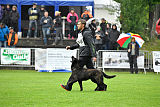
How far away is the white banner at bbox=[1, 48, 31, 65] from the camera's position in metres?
23.4

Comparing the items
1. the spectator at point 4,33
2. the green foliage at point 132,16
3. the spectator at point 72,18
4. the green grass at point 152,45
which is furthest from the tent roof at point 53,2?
the green grass at point 152,45

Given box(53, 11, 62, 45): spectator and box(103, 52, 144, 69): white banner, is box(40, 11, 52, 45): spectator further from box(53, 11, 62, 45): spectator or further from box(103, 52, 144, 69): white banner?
box(103, 52, 144, 69): white banner

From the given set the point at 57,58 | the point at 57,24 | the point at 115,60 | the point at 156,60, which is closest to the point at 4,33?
the point at 57,24

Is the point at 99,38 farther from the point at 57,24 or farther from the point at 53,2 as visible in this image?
the point at 53,2

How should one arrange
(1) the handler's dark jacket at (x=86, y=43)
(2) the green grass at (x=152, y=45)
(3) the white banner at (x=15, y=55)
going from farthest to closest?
(2) the green grass at (x=152, y=45)
(3) the white banner at (x=15, y=55)
(1) the handler's dark jacket at (x=86, y=43)

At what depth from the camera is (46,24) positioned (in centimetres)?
2567

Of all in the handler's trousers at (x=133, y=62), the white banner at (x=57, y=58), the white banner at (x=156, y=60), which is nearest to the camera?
the white banner at (x=57, y=58)

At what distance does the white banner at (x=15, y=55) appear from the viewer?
2341 cm

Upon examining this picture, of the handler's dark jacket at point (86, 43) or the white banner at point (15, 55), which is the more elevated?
the handler's dark jacket at point (86, 43)

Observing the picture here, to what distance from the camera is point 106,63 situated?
925 inches

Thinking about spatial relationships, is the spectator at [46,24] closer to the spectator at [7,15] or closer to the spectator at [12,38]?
the spectator at [12,38]

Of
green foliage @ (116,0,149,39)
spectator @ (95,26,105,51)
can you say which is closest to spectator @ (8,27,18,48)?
spectator @ (95,26,105,51)

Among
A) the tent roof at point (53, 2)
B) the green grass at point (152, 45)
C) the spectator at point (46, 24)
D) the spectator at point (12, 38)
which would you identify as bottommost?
the green grass at point (152, 45)

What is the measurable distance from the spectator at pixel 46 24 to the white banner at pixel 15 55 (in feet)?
9.26
